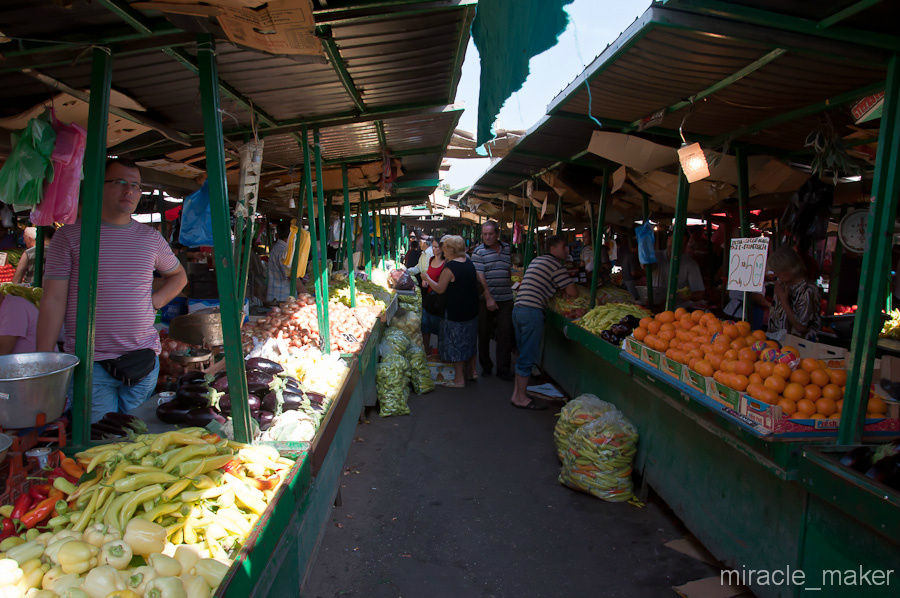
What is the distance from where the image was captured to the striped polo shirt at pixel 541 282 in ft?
22.2

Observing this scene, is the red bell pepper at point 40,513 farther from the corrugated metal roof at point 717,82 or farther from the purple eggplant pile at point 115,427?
the corrugated metal roof at point 717,82

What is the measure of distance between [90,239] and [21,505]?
4.08 ft

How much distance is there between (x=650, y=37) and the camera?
306cm

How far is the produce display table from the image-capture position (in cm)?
222

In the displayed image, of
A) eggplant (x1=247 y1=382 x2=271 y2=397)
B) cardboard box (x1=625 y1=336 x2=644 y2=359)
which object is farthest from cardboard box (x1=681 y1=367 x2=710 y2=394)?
eggplant (x1=247 y1=382 x2=271 y2=397)

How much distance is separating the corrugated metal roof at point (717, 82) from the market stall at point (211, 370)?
3.60ft

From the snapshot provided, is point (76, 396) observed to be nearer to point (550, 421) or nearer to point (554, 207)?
point (550, 421)

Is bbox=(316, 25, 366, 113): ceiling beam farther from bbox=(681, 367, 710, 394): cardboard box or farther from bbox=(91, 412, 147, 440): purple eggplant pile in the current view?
bbox=(681, 367, 710, 394): cardboard box

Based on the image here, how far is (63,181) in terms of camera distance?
271 cm

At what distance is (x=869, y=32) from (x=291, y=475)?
350 centimetres

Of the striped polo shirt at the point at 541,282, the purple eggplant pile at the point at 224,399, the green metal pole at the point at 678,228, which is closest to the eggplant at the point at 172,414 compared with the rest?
the purple eggplant pile at the point at 224,399

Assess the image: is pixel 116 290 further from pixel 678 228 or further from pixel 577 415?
pixel 678 228

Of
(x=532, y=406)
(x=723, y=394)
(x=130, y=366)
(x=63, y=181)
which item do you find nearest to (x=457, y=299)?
(x=532, y=406)

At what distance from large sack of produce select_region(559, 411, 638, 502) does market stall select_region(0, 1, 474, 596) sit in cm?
195
